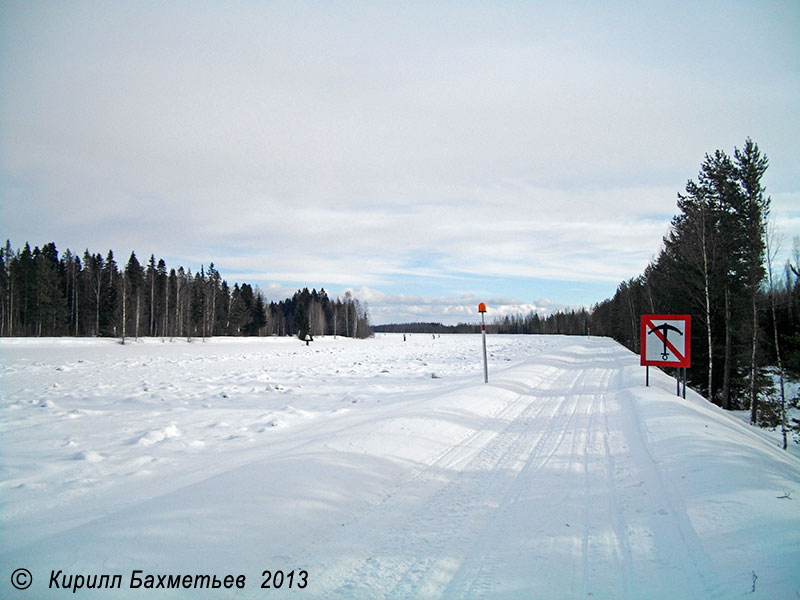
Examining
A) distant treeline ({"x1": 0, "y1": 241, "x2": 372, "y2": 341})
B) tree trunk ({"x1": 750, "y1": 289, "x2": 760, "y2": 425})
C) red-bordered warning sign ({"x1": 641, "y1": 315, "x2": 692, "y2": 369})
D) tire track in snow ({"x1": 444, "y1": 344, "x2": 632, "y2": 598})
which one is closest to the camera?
tire track in snow ({"x1": 444, "y1": 344, "x2": 632, "y2": 598})

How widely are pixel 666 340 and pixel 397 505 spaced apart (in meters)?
11.2

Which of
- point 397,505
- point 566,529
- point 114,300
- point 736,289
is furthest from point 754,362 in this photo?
point 114,300

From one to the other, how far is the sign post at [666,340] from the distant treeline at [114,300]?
4472 centimetres

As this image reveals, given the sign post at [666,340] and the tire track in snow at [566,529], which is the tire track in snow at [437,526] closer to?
the tire track in snow at [566,529]

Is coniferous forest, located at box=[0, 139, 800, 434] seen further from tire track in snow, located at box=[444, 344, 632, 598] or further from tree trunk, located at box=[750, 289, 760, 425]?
tire track in snow, located at box=[444, 344, 632, 598]

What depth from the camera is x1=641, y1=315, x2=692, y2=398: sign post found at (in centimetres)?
1205

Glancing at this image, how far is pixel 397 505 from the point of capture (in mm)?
4652

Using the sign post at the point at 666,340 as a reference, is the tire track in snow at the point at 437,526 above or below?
below

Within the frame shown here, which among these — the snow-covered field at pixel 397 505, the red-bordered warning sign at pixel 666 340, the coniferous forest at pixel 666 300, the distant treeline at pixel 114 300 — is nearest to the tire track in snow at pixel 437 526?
the snow-covered field at pixel 397 505

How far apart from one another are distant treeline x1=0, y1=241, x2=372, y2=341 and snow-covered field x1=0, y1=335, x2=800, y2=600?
137 feet

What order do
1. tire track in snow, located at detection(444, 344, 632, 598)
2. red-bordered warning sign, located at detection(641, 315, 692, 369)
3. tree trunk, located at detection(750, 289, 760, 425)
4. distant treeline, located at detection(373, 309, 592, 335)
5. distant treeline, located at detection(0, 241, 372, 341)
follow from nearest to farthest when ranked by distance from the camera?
tire track in snow, located at detection(444, 344, 632, 598) → red-bordered warning sign, located at detection(641, 315, 692, 369) → tree trunk, located at detection(750, 289, 760, 425) → distant treeline, located at detection(0, 241, 372, 341) → distant treeline, located at detection(373, 309, 592, 335)

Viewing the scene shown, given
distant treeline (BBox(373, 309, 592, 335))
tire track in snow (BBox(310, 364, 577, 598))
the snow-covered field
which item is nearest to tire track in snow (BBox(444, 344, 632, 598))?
the snow-covered field

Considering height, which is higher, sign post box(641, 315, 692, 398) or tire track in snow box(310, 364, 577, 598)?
sign post box(641, 315, 692, 398)

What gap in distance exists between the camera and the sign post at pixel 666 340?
12.0 meters
